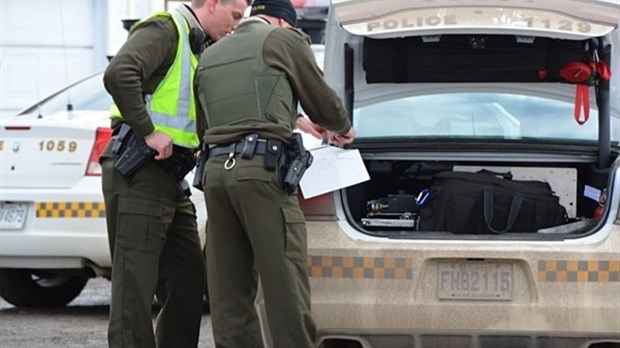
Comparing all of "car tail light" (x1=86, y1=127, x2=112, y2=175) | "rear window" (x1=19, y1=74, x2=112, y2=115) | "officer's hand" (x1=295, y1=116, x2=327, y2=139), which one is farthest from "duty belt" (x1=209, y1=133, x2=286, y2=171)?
"rear window" (x1=19, y1=74, x2=112, y2=115)

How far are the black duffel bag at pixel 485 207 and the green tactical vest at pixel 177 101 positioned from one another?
3.38 ft

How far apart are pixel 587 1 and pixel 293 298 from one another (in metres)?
1.57

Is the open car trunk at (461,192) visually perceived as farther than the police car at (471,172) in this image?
Yes

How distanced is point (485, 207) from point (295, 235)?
37.8 inches

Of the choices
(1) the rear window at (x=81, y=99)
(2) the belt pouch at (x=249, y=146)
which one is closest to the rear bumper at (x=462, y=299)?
(2) the belt pouch at (x=249, y=146)

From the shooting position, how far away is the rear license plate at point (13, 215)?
829 centimetres

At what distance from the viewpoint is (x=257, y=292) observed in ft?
18.9

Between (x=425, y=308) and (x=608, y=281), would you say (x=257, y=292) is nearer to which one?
(x=425, y=308)

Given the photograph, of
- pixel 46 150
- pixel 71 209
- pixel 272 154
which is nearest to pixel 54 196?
pixel 71 209

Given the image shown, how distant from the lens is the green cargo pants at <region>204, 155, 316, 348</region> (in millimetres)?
5441

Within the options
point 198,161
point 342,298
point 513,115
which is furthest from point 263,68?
point 513,115

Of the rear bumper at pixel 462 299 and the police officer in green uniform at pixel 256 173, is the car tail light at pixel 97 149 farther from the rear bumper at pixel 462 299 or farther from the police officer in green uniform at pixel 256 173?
the rear bumper at pixel 462 299

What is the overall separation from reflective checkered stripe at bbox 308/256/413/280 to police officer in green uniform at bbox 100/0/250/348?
76 centimetres

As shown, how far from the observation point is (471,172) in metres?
6.27
